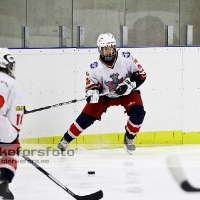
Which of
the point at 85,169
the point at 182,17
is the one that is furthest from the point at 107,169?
the point at 182,17

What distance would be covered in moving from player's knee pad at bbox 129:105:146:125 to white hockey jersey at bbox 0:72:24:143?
2669 millimetres

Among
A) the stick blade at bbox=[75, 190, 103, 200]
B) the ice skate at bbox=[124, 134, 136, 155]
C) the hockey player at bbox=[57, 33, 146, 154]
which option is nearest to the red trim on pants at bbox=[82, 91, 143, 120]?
the hockey player at bbox=[57, 33, 146, 154]

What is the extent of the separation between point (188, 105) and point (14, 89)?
137 inches

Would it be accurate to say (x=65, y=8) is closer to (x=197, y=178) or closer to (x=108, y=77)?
(x=108, y=77)

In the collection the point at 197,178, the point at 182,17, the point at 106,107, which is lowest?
the point at 197,178

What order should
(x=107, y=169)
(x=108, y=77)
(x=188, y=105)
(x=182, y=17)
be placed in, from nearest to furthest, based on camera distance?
1. (x=107, y=169)
2. (x=108, y=77)
3. (x=188, y=105)
4. (x=182, y=17)

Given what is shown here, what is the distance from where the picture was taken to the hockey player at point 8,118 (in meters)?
4.10

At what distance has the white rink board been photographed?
22.6ft

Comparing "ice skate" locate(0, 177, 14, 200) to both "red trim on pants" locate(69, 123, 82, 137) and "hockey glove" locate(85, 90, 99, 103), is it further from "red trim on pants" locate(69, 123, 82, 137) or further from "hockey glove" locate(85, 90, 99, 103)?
"red trim on pants" locate(69, 123, 82, 137)

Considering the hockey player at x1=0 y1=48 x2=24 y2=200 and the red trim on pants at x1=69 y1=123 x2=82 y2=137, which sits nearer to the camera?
the hockey player at x1=0 y1=48 x2=24 y2=200

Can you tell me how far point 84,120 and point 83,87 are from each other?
0.47 meters

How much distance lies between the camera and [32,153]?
6684 millimetres

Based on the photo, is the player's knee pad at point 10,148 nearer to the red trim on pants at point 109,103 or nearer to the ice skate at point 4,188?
the ice skate at point 4,188

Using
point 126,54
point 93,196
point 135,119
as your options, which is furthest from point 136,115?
point 93,196
